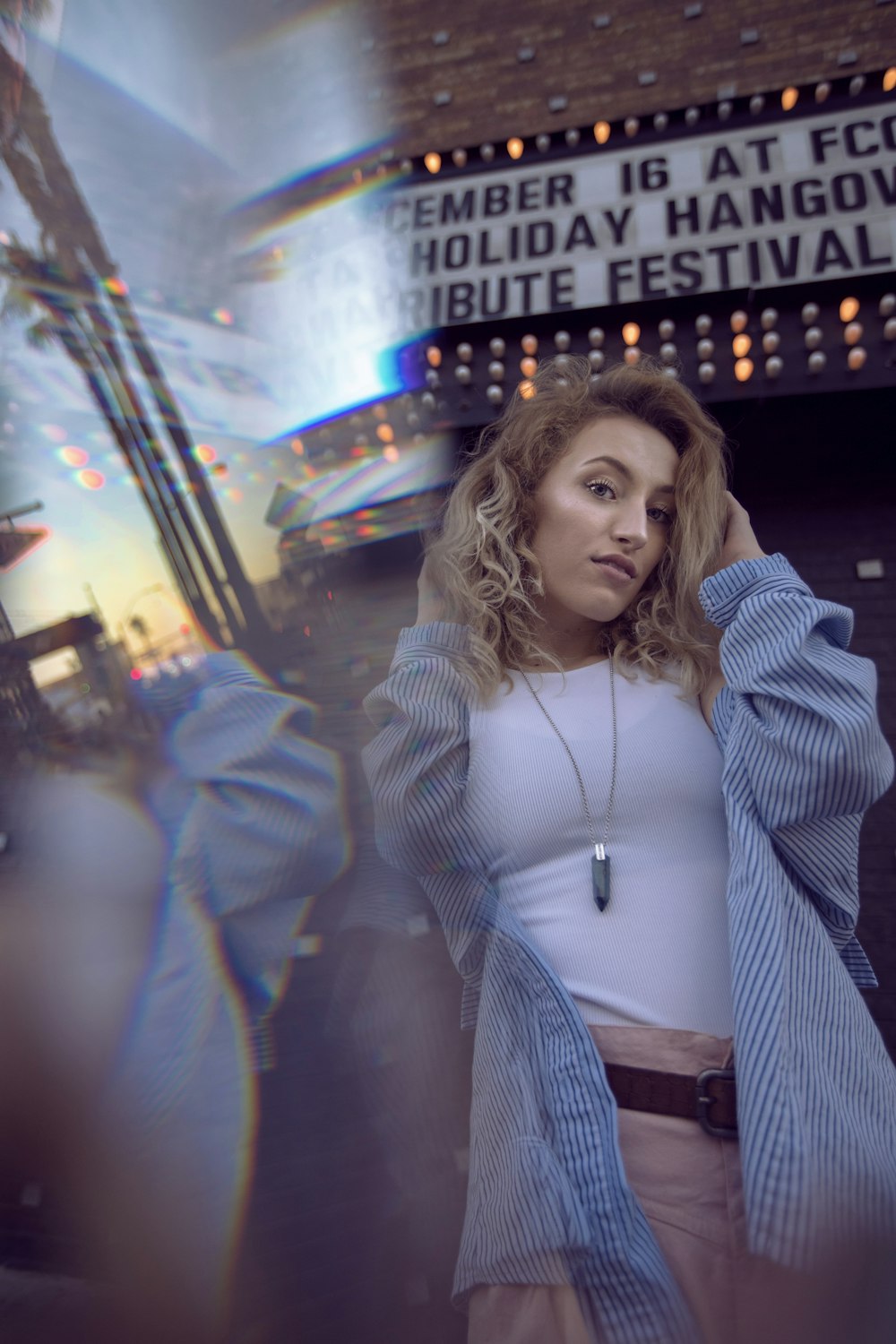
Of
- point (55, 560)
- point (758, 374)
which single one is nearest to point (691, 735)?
point (55, 560)

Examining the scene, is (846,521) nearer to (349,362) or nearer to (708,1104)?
(349,362)

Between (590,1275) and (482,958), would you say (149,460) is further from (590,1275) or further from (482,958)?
(590,1275)

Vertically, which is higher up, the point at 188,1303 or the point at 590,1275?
the point at 590,1275

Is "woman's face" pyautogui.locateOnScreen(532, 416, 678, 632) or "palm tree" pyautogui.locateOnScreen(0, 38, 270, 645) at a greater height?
"palm tree" pyautogui.locateOnScreen(0, 38, 270, 645)

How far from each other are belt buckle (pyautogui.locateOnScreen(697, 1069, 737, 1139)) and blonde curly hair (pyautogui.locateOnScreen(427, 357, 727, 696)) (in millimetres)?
713

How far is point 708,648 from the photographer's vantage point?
59.2 inches

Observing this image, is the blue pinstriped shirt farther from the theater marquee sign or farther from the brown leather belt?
the theater marquee sign

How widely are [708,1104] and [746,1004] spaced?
189 mm

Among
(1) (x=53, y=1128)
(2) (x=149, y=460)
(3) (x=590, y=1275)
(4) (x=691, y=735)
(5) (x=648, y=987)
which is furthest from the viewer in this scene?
(1) (x=53, y=1128)

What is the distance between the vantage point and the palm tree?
5.57 feet

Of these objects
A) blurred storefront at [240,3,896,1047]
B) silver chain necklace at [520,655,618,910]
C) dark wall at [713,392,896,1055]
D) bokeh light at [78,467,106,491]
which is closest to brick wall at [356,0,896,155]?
blurred storefront at [240,3,896,1047]

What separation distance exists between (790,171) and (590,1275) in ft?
11.5

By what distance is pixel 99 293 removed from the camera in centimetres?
179

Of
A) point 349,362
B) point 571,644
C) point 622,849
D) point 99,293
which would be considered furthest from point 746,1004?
point 349,362
